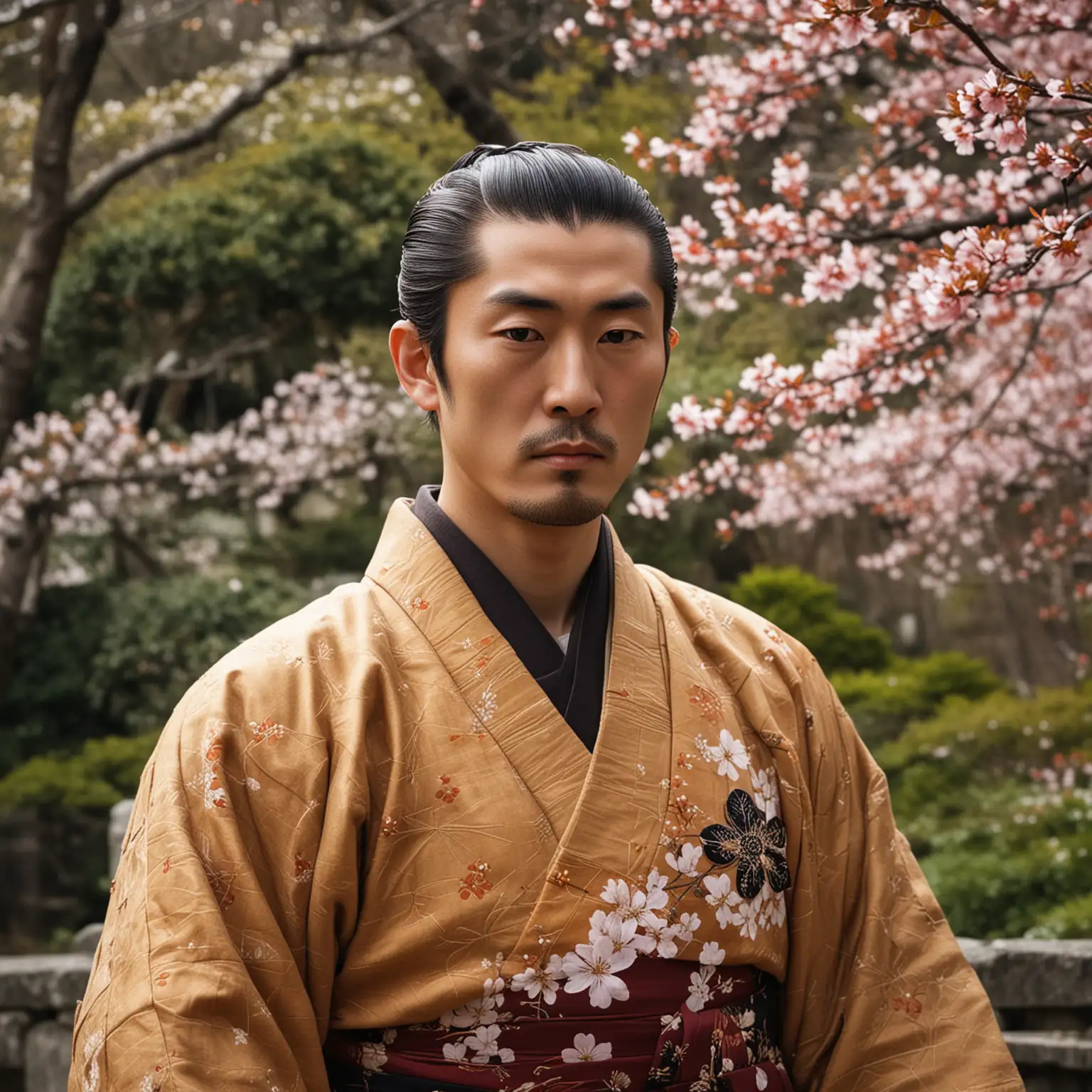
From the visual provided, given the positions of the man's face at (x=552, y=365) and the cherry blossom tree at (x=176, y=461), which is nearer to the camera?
the man's face at (x=552, y=365)

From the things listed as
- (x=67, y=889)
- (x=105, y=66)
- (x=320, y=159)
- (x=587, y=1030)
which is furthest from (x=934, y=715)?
(x=105, y=66)

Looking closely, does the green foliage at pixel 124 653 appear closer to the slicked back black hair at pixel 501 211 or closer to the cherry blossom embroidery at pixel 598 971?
the slicked back black hair at pixel 501 211

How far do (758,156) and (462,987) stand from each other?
1086 cm

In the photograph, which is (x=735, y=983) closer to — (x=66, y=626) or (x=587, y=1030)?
(x=587, y=1030)

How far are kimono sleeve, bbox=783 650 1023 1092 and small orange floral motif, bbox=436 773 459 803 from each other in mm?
554

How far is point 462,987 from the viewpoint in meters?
1.84

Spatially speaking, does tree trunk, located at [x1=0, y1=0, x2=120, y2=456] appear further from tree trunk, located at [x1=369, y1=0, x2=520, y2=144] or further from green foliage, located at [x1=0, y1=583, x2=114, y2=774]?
green foliage, located at [x1=0, y1=583, x2=114, y2=774]

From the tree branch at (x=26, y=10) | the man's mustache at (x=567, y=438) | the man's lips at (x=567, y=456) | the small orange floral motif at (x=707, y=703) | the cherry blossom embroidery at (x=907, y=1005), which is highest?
the tree branch at (x=26, y=10)

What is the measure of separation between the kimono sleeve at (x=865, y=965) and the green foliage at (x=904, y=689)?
6186 millimetres

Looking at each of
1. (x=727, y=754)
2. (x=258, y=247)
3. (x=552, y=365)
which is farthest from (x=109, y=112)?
(x=727, y=754)

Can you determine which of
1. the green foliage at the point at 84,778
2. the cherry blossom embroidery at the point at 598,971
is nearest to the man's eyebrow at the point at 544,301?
the cherry blossom embroidery at the point at 598,971

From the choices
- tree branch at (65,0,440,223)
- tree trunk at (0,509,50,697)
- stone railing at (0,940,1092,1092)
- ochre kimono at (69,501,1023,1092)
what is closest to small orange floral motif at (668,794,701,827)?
ochre kimono at (69,501,1023,1092)

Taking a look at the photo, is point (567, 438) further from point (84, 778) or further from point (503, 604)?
point (84, 778)

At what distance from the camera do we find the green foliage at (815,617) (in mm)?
9633
